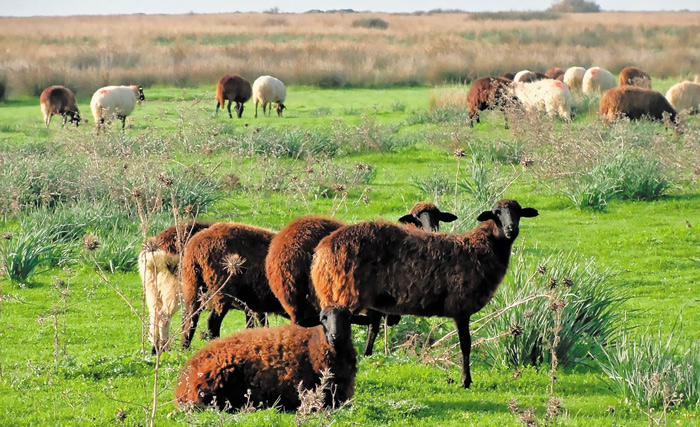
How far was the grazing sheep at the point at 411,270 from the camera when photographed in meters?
7.55

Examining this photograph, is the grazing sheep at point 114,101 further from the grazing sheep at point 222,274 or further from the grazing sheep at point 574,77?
the grazing sheep at point 222,274

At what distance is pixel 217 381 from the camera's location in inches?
265

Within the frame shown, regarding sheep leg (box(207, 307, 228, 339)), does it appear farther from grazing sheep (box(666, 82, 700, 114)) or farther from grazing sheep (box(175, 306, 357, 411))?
grazing sheep (box(666, 82, 700, 114))

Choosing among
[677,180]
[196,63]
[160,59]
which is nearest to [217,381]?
[677,180]

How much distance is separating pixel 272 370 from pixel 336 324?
62 cm

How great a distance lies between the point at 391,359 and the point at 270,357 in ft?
5.57

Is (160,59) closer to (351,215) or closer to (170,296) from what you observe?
(351,215)

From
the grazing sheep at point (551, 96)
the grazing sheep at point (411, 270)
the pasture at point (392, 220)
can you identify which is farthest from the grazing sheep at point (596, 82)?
the grazing sheep at point (411, 270)

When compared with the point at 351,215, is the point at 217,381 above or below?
above

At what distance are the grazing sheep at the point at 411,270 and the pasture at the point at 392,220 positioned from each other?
1.59 ft

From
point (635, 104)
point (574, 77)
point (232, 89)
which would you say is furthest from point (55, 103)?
point (574, 77)

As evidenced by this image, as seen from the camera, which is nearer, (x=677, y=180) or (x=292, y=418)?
(x=292, y=418)

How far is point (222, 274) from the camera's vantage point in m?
8.38

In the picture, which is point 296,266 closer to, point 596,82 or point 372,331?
point 372,331
